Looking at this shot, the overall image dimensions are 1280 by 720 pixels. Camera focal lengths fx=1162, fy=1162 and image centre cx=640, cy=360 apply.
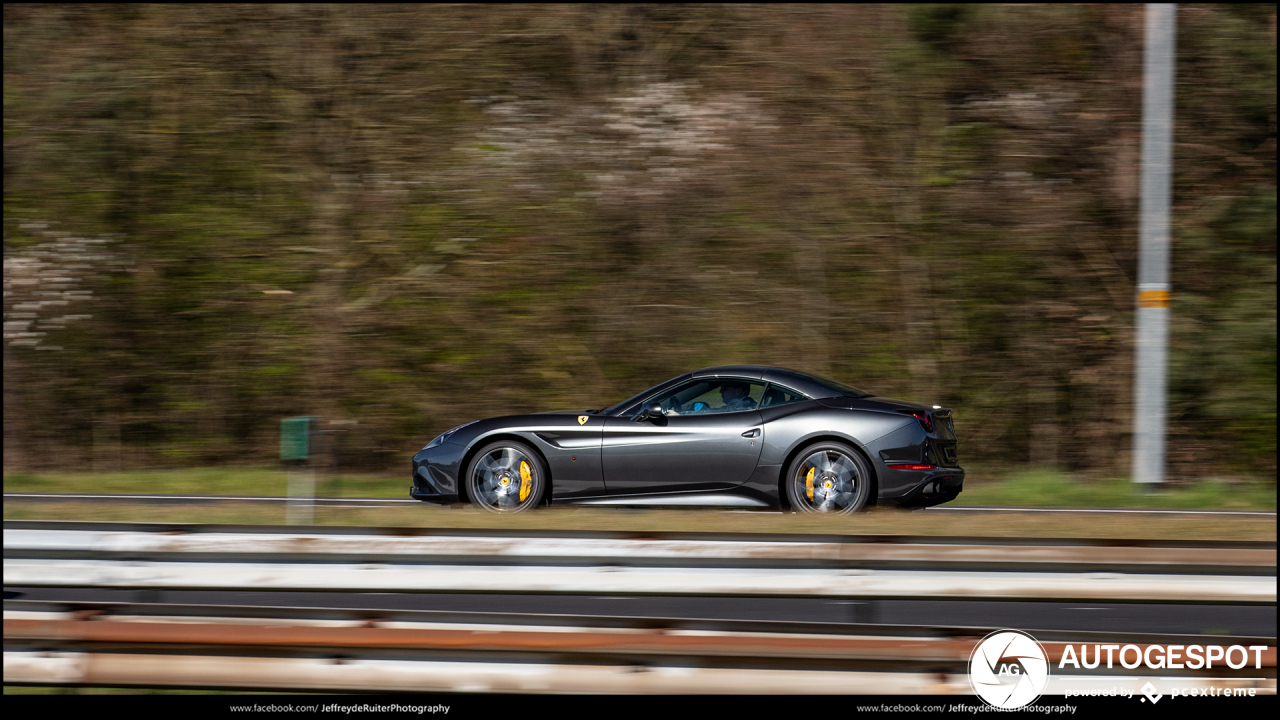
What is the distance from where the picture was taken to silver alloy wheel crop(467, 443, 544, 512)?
945 cm

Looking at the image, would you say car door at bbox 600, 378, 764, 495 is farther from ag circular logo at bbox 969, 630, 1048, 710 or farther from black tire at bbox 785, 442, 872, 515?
ag circular logo at bbox 969, 630, 1048, 710

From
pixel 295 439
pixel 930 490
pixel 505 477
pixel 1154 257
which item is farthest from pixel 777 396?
pixel 1154 257

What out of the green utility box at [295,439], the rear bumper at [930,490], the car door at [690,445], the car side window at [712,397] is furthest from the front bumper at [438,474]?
the rear bumper at [930,490]

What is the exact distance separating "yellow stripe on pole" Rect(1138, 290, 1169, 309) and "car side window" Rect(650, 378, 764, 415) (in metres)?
4.37

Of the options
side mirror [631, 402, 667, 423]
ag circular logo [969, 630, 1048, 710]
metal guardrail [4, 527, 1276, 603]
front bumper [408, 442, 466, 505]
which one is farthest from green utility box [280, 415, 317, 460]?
ag circular logo [969, 630, 1048, 710]

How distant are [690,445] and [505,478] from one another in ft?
5.14

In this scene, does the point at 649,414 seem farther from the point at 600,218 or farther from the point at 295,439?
the point at 600,218

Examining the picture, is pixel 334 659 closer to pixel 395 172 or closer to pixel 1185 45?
pixel 395 172

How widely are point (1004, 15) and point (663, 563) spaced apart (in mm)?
12098

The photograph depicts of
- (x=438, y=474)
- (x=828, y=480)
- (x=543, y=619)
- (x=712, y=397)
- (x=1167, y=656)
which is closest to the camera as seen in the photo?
(x=1167, y=656)

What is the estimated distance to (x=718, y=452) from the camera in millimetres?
9086

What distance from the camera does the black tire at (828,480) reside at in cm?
892

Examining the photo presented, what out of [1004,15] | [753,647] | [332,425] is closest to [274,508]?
[332,425]

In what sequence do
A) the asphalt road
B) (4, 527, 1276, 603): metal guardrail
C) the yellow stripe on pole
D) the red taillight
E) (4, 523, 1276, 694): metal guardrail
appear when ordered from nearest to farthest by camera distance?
(4, 523, 1276, 694): metal guardrail → (4, 527, 1276, 603): metal guardrail → the asphalt road → the red taillight → the yellow stripe on pole
